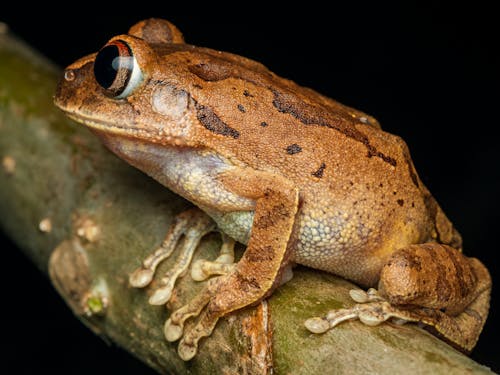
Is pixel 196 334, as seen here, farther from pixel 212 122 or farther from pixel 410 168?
pixel 410 168

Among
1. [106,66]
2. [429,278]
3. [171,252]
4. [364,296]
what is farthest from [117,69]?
[429,278]

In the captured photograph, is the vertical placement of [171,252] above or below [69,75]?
below

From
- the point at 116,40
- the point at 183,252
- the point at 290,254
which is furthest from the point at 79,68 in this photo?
the point at 290,254

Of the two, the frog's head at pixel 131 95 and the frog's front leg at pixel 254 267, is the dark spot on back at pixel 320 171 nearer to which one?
the frog's front leg at pixel 254 267

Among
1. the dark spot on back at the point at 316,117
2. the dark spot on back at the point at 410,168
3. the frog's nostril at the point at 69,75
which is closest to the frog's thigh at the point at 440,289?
the dark spot on back at the point at 410,168

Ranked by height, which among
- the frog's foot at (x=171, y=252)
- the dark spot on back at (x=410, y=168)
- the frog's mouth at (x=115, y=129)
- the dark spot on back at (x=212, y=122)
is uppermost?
the dark spot on back at (x=410, y=168)

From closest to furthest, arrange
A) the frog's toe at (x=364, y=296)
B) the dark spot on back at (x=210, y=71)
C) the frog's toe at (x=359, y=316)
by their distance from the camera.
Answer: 1. the frog's toe at (x=359, y=316)
2. the frog's toe at (x=364, y=296)
3. the dark spot on back at (x=210, y=71)

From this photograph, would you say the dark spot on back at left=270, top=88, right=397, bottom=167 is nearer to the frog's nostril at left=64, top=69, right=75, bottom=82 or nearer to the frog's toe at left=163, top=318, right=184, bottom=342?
the frog's nostril at left=64, top=69, right=75, bottom=82
